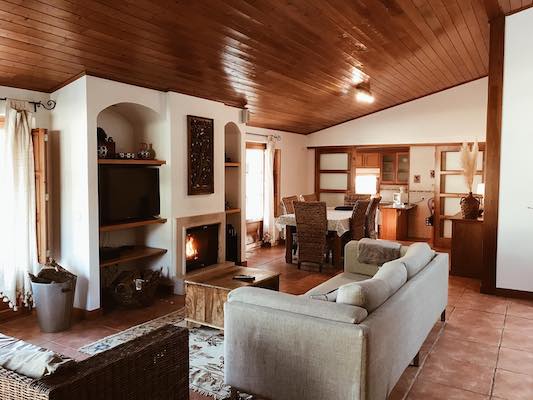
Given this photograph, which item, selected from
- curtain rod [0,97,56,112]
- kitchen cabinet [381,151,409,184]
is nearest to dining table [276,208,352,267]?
kitchen cabinet [381,151,409,184]

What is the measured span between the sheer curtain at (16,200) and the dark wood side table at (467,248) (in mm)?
5068

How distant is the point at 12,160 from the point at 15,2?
1.64 meters

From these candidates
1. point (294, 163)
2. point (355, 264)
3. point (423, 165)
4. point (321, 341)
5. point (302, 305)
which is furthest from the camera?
point (294, 163)

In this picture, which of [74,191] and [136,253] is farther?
[136,253]

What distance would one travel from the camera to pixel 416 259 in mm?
3527

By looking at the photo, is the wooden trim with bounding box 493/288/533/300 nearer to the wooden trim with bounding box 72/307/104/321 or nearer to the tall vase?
the tall vase

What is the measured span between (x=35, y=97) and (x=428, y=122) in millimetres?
6482

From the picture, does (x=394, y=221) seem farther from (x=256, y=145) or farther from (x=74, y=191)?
(x=74, y=191)

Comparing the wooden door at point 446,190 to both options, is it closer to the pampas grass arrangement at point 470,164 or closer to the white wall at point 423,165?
the white wall at point 423,165

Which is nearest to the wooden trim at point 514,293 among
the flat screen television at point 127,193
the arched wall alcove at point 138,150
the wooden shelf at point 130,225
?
the arched wall alcove at point 138,150

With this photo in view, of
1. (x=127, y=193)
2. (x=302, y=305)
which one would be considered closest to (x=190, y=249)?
(x=127, y=193)

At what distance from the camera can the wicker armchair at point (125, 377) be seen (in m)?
1.73

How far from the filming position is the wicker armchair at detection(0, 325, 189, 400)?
1.73 metres

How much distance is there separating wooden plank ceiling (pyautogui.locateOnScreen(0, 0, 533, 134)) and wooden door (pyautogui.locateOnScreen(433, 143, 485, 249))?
2.11m
